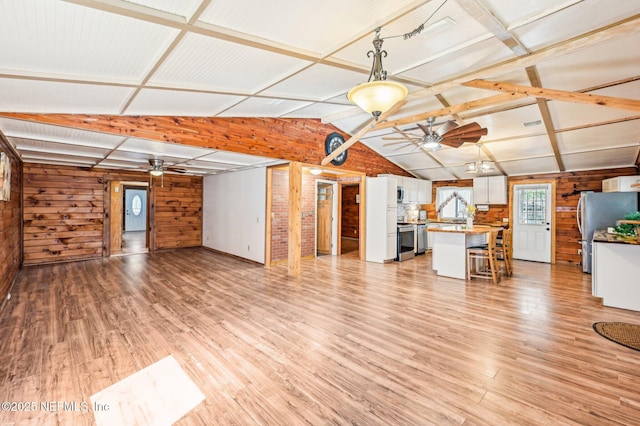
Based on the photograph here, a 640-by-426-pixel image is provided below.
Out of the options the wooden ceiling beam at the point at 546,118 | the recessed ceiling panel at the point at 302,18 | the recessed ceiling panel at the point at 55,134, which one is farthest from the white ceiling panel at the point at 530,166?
the recessed ceiling panel at the point at 55,134

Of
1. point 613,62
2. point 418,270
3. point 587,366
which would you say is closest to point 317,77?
point 613,62

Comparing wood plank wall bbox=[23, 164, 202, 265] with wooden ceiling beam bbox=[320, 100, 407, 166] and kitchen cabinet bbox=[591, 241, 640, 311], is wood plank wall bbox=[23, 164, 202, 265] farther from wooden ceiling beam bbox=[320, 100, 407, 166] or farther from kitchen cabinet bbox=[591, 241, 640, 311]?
kitchen cabinet bbox=[591, 241, 640, 311]

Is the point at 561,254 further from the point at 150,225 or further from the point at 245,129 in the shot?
the point at 150,225

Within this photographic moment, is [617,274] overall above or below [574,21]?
below

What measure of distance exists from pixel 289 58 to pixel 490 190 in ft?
23.6

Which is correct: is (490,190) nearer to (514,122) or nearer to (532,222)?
(532,222)

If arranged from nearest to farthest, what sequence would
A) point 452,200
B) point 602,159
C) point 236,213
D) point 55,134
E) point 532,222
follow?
point 55,134 < point 602,159 < point 236,213 < point 532,222 < point 452,200

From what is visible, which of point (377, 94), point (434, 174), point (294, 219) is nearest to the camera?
point (377, 94)

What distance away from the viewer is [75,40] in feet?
6.06

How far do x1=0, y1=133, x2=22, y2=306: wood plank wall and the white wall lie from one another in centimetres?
390

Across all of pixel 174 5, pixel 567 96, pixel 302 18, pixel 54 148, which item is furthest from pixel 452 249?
pixel 54 148

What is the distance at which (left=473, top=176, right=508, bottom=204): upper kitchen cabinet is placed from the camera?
763 centimetres

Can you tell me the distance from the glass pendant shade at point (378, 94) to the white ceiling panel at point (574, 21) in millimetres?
1622

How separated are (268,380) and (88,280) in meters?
4.66
